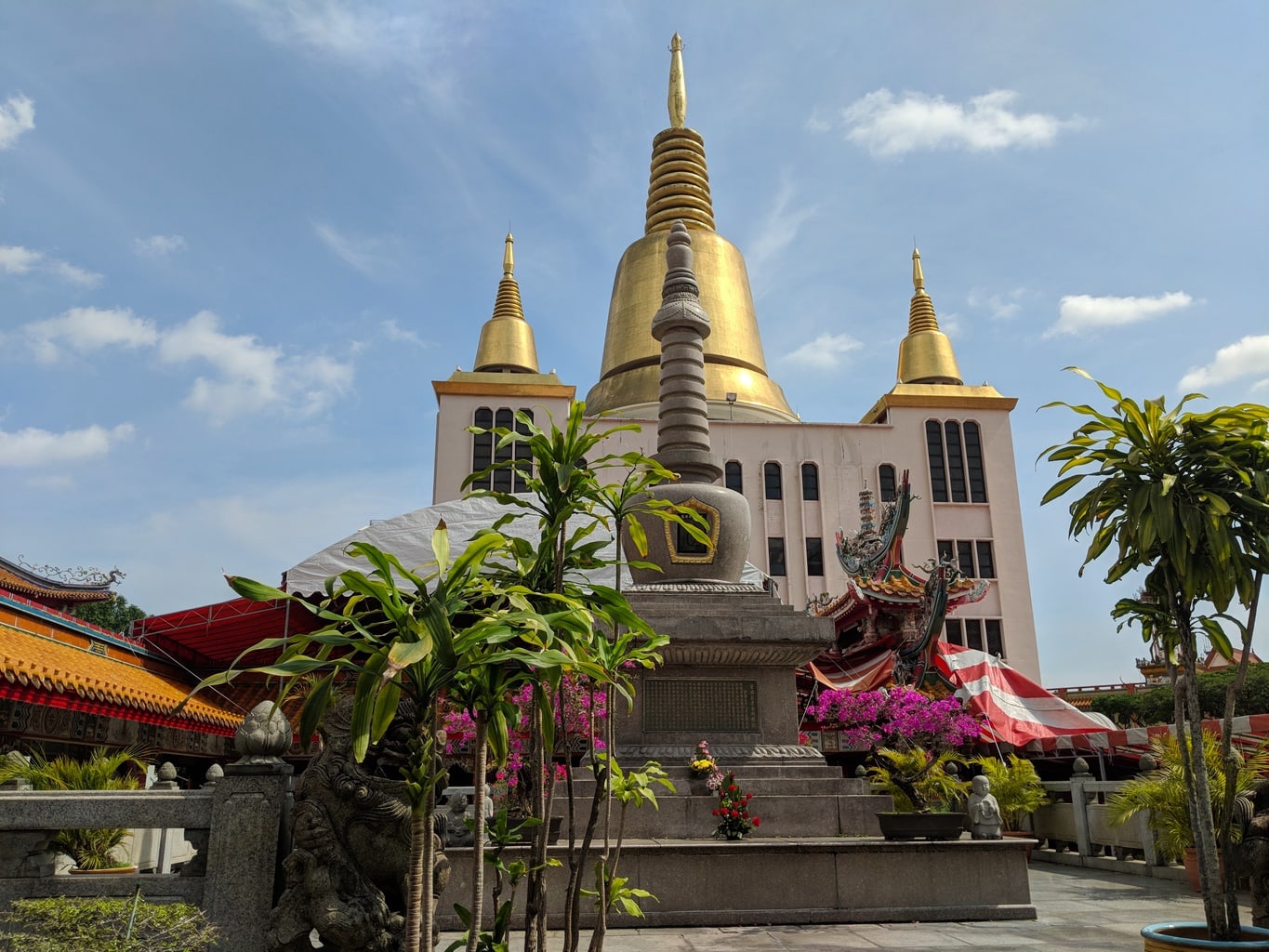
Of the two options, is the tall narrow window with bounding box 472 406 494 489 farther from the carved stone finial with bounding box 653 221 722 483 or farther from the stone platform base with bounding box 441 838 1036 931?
the stone platform base with bounding box 441 838 1036 931

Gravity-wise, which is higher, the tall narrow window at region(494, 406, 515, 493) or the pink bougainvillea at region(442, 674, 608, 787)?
the tall narrow window at region(494, 406, 515, 493)

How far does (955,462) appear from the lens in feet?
130

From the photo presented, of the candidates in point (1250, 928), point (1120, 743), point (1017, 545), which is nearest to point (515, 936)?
point (1250, 928)

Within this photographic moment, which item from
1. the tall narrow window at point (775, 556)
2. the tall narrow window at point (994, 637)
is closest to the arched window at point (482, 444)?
the tall narrow window at point (775, 556)

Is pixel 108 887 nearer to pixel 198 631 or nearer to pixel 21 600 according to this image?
pixel 21 600

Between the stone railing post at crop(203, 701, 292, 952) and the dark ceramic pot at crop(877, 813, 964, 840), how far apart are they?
18.9 feet

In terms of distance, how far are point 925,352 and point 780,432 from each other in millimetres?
8828

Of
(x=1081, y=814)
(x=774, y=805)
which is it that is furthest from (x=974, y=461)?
(x=774, y=805)

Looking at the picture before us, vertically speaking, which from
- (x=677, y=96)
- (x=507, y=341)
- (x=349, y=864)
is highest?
(x=677, y=96)

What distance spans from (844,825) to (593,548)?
22.2 ft

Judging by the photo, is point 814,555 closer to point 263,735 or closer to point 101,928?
point 263,735

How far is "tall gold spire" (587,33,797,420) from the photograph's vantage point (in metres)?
39.7

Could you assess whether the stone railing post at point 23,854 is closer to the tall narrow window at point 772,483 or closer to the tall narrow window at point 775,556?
the tall narrow window at point 775,556

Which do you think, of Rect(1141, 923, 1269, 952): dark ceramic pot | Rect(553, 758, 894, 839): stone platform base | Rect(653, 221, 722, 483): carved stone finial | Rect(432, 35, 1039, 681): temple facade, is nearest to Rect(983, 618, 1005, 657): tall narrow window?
Rect(432, 35, 1039, 681): temple facade
